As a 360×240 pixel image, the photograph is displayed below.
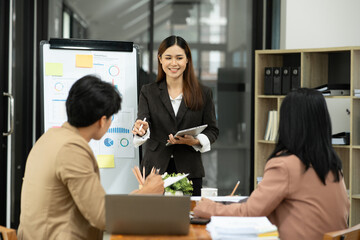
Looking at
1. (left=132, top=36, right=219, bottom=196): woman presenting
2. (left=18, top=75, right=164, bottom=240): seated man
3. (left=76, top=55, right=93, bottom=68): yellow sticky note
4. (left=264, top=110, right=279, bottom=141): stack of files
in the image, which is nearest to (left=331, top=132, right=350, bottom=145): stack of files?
(left=264, top=110, right=279, bottom=141): stack of files

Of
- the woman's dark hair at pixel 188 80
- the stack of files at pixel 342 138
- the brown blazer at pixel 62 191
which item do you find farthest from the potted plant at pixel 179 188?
the stack of files at pixel 342 138

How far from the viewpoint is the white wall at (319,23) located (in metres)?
4.65

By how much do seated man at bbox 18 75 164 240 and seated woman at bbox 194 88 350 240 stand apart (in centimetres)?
44

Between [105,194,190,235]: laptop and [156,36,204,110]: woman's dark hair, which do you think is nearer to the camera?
[105,194,190,235]: laptop

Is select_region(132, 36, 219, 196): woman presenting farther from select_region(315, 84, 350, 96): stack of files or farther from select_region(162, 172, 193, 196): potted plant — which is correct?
select_region(315, 84, 350, 96): stack of files

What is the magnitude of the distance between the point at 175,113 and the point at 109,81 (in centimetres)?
68

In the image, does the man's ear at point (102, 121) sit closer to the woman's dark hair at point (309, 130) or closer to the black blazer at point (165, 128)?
the woman's dark hair at point (309, 130)

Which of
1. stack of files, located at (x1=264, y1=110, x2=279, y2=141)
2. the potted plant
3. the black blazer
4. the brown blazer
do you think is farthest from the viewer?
stack of files, located at (x1=264, y1=110, x2=279, y2=141)

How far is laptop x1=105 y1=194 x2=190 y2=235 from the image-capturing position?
169 cm

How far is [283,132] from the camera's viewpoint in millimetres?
1973

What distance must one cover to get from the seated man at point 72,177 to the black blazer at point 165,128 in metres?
1.16

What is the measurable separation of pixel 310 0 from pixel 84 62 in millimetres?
2344

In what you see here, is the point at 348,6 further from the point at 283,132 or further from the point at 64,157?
the point at 64,157

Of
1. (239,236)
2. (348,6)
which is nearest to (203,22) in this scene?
(348,6)
